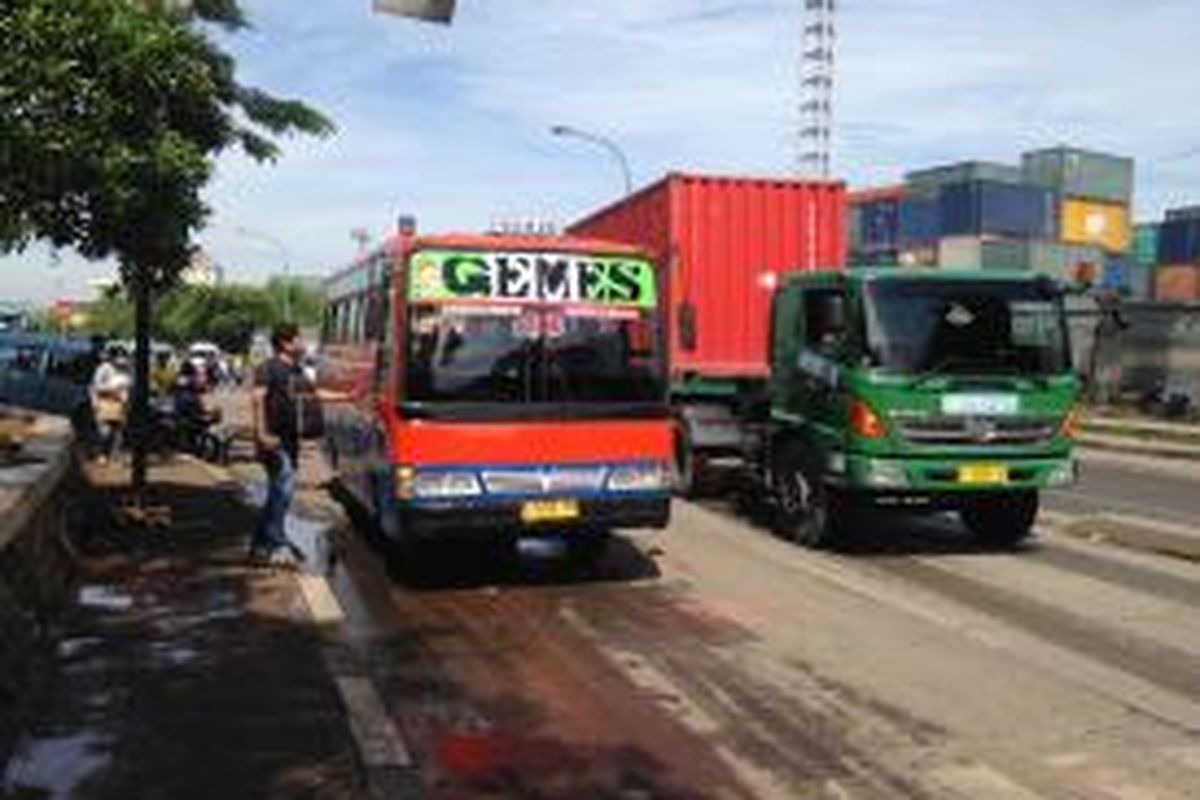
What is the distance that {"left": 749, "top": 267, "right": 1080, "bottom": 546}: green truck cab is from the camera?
604 inches

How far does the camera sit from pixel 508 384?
44.1ft

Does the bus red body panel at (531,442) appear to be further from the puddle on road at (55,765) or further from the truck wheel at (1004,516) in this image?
the puddle on road at (55,765)

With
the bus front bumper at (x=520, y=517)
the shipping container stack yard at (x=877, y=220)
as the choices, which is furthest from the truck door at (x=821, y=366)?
the shipping container stack yard at (x=877, y=220)

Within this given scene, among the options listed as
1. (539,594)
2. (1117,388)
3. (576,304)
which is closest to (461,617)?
(539,594)

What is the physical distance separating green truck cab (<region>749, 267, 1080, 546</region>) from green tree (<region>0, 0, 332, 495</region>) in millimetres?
5281

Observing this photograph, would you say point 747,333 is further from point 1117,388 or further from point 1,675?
point 1117,388

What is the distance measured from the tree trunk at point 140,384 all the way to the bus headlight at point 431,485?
4817mm

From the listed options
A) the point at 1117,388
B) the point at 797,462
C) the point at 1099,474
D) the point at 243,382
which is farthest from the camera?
the point at 243,382

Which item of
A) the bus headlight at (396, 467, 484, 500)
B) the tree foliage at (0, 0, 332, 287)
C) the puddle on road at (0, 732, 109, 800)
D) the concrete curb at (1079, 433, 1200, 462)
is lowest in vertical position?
the concrete curb at (1079, 433, 1200, 462)

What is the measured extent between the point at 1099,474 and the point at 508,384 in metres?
17.3

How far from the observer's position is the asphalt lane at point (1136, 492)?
69.3 ft

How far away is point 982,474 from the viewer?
1558 cm

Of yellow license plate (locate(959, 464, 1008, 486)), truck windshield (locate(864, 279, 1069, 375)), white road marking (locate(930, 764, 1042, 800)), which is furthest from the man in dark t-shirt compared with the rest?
white road marking (locate(930, 764, 1042, 800))

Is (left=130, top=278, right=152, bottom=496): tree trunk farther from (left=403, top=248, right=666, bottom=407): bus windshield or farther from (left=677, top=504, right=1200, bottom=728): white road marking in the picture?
(left=677, top=504, right=1200, bottom=728): white road marking
